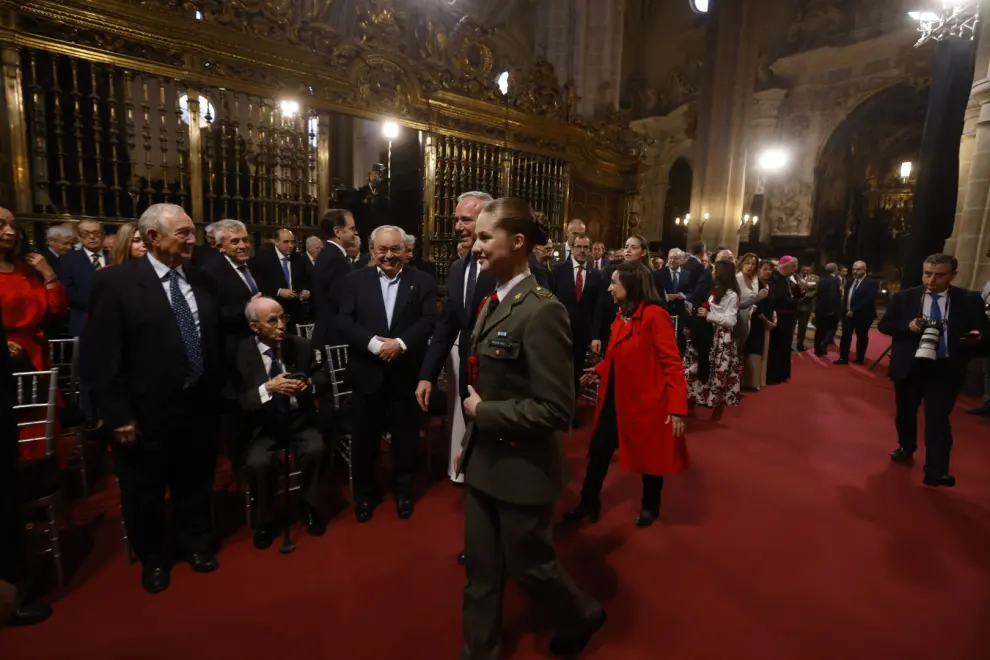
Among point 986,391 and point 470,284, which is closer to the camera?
point 470,284

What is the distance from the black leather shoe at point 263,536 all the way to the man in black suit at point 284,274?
228 centimetres

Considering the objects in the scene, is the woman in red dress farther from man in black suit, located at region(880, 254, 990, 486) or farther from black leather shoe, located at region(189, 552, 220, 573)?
man in black suit, located at region(880, 254, 990, 486)

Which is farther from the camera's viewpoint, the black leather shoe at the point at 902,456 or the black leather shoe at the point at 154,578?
the black leather shoe at the point at 902,456

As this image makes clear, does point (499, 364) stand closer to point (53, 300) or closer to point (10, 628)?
point (10, 628)

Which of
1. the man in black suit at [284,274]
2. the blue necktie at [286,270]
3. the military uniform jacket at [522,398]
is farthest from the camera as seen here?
the blue necktie at [286,270]

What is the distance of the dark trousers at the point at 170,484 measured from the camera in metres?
2.48

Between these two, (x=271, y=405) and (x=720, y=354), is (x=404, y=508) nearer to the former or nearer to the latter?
(x=271, y=405)

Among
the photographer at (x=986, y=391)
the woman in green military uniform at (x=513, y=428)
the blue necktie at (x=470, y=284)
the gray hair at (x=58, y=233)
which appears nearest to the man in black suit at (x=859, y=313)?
the photographer at (x=986, y=391)

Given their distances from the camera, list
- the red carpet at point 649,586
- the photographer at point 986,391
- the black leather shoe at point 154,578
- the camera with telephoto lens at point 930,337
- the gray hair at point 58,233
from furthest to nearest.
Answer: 1. the photographer at point 986,391
2. the gray hair at point 58,233
3. the camera with telephoto lens at point 930,337
4. the black leather shoe at point 154,578
5. the red carpet at point 649,586

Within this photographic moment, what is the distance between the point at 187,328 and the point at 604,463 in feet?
7.99

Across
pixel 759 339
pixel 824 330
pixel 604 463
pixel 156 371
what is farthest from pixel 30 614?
pixel 824 330

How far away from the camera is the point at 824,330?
30.5ft

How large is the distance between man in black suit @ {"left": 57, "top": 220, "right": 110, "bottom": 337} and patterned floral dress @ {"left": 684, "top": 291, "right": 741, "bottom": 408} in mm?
5753

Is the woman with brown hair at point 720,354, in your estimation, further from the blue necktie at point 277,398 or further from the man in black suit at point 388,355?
the blue necktie at point 277,398
